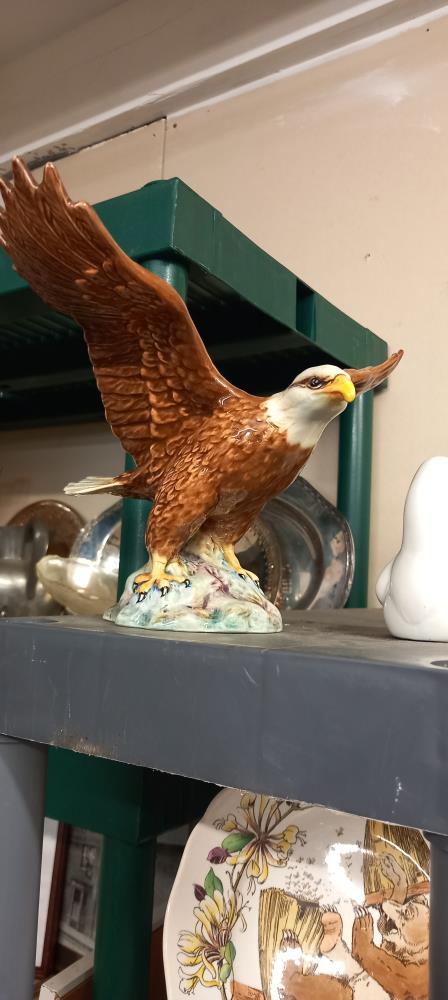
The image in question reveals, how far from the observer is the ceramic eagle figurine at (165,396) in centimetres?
45

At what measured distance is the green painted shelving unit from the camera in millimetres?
558

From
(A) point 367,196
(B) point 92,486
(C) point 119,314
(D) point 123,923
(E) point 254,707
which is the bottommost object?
(D) point 123,923

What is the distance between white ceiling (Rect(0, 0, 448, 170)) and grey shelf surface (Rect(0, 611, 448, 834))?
98 centimetres

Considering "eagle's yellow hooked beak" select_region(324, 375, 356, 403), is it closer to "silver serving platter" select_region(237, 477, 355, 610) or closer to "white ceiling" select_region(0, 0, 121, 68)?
"silver serving platter" select_region(237, 477, 355, 610)

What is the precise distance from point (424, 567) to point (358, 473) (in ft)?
1.61

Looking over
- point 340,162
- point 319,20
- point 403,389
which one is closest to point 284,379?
point 403,389

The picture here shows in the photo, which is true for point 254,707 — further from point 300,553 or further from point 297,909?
point 300,553

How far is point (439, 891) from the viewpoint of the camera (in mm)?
310

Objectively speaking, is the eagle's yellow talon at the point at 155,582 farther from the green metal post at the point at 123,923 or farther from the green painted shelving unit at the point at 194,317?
the green metal post at the point at 123,923

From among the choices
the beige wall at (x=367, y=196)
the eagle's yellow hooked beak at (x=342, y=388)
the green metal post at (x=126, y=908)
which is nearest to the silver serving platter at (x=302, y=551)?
the beige wall at (x=367, y=196)

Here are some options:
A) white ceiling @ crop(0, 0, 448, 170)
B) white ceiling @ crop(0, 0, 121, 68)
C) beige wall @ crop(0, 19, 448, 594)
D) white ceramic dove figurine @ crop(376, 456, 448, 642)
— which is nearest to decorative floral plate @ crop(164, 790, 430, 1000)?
white ceramic dove figurine @ crop(376, 456, 448, 642)

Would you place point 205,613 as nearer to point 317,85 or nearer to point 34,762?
point 34,762

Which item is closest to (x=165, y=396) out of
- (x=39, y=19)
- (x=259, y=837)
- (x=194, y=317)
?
(x=194, y=317)

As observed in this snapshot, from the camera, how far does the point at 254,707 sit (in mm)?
345
